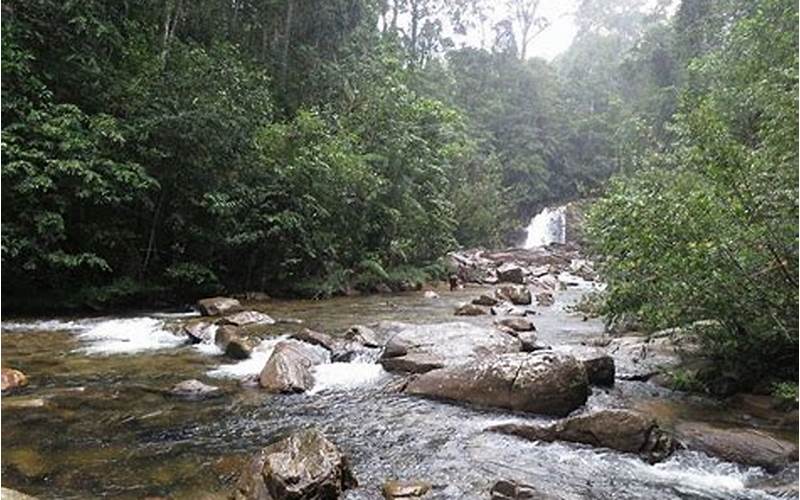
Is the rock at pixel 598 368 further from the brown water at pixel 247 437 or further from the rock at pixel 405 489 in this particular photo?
the rock at pixel 405 489

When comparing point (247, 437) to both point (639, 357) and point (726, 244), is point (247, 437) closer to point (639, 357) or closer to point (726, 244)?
point (726, 244)

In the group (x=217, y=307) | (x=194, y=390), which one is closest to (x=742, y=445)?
(x=194, y=390)

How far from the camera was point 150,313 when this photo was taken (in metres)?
12.2

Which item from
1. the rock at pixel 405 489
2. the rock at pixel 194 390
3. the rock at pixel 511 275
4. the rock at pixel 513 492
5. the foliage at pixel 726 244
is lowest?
the rock at pixel 405 489

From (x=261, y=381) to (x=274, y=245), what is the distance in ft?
27.1

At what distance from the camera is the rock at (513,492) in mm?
3961

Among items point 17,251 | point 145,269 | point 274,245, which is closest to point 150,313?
point 145,269

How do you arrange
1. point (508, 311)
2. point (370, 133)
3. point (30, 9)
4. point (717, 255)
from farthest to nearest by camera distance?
1. point (370, 133)
2. point (508, 311)
3. point (30, 9)
4. point (717, 255)

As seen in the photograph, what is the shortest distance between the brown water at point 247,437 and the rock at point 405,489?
0.31 feet

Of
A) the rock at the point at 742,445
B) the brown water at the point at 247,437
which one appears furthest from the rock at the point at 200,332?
the rock at the point at 742,445

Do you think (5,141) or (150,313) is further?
(150,313)

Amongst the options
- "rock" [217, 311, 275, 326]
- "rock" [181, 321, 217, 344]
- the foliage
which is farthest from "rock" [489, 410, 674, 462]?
"rock" [217, 311, 275, 326]

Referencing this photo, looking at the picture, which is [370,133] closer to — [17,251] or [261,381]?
[17,251]

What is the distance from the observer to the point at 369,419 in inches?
231
